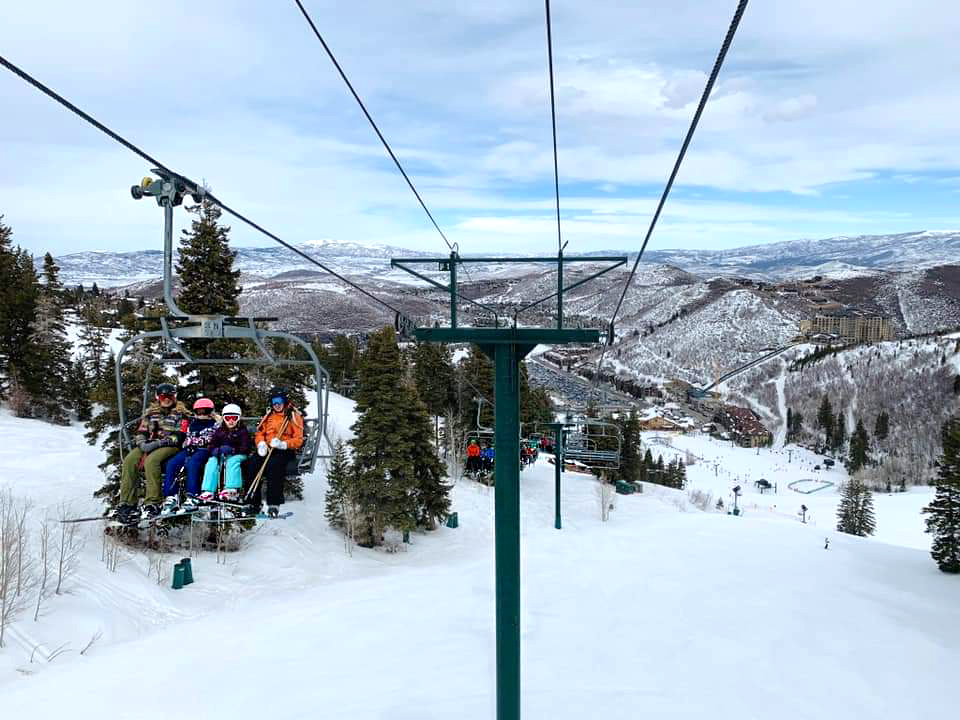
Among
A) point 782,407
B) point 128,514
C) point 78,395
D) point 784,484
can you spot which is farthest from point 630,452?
point 782,407

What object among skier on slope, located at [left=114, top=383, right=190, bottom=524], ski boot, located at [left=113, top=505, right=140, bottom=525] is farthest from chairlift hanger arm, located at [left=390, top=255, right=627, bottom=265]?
ski boot, located at [left=113, top=505, right=140, bottom=525]

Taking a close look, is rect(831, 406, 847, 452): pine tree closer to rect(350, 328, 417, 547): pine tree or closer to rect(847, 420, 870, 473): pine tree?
rect(847, 420, 870, 473): pine tree

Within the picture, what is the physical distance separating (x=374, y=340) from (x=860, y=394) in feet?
546

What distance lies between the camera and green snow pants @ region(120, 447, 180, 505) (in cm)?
872

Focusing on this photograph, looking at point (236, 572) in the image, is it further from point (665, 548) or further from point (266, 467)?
point (665, 548)

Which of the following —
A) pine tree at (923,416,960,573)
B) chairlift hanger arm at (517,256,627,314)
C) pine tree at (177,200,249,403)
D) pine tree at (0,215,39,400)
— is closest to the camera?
chairlift hanger arm at (517,256,627,314)

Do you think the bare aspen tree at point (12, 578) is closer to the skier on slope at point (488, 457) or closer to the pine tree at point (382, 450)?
the pine tree at point (382, 450)

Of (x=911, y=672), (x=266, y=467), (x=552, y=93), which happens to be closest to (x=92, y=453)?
(x=266, y=467)

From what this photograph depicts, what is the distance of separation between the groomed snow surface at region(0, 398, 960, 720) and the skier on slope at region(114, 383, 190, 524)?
138 inches

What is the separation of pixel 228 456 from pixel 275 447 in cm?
72

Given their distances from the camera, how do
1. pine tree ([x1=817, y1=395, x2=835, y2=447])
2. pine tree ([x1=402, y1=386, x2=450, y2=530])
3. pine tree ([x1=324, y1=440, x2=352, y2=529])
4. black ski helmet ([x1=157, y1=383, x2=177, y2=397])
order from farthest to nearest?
pine tree ([x1=817, y1=395, x2=835, y2=447])
pine tree ([x1=402, y1=386, x2=450, y2=530])
pine tree ([x1=324, y1=440, x2=352, y2=529])
black ski helmet ([x1=157, y1=383, x2=177, y2=397])

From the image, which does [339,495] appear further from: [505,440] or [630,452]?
[630,452]

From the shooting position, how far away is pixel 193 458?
8594 mm

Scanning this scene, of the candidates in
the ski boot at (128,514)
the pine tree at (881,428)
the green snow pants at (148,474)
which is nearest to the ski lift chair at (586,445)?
the green snow pants at (148,474)
